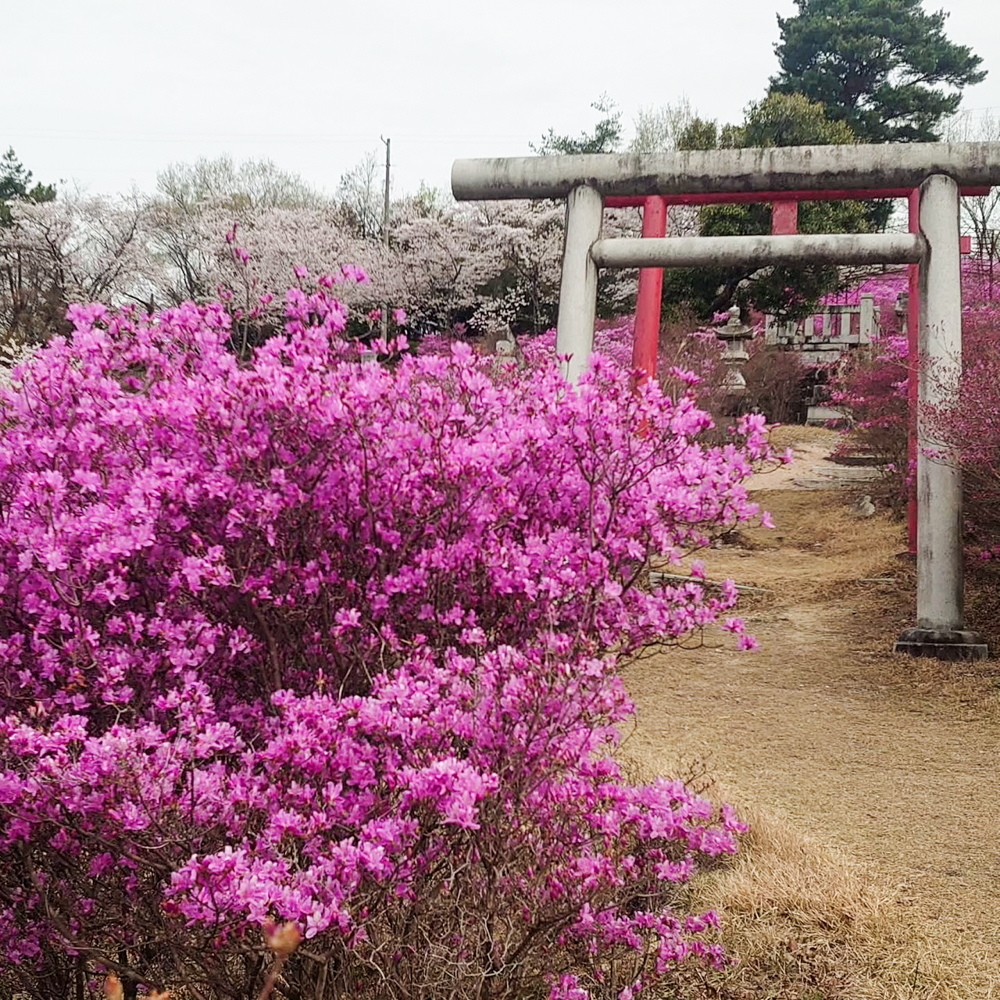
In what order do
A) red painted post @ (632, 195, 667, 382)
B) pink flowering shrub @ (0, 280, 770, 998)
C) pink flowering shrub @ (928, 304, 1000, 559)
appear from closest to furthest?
pink flowering shrub @ (0, 280, 770, 998) → pink flowering shrub @ (928, 304, 1000, 559) → red painted post @ (632, 195, 667, 382)

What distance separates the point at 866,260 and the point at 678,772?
3.40m

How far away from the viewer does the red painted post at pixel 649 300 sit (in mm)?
6332

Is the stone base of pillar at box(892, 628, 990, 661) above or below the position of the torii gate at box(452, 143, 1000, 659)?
below

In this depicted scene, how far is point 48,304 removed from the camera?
16.7 metres

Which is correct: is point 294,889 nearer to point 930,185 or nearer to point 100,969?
point 100,969

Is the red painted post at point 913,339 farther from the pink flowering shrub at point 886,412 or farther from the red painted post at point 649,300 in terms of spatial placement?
the pink flowering shrub at point 886,412

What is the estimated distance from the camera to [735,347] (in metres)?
16.8

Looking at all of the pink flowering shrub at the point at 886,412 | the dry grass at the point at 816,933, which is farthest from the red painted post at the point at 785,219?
the dry grass at the point at 816,933

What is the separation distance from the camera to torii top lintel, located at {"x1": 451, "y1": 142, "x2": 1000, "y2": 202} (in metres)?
5.89

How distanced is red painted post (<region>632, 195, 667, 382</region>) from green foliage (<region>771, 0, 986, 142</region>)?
50.9 feet

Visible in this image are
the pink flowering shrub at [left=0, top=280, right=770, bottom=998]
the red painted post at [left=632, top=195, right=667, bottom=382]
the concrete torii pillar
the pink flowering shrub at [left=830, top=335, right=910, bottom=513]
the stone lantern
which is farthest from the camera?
the stone lantern

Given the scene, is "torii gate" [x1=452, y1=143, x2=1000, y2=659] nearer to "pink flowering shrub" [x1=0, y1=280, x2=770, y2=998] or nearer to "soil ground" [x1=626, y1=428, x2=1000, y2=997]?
"soil ground" [x1=626, y1=428, x2=1000, y2=997]

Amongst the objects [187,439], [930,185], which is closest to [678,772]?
[187,439]

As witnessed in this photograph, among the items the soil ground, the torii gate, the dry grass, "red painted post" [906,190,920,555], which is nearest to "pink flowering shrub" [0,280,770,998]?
the dry grass
